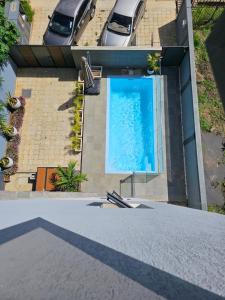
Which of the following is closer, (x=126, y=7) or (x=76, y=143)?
(x=76, y=143)

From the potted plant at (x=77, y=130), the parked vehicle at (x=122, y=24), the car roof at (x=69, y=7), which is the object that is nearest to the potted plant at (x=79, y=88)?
the potted plant at (x=77, y=130)

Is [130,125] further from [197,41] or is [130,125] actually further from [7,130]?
[7,130]

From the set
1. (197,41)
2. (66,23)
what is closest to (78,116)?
(66,23)

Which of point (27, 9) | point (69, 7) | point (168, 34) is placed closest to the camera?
point (69, 7)

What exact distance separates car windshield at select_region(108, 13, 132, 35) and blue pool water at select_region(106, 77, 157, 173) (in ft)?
8.53

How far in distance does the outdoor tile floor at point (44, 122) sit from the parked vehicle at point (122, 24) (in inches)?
113

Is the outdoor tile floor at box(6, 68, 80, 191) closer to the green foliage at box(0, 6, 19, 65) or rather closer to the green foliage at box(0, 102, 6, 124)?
the green foliage at box(0, 102, 6, 124)

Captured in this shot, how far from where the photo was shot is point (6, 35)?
1312 centimetres

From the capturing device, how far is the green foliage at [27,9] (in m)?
16.1

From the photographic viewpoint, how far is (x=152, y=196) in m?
13.4

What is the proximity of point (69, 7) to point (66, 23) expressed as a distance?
1.04 m

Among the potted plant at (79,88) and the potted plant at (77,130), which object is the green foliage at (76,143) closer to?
the potted plant at (77,130)

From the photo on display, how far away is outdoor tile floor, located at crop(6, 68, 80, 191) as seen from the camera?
14.1m

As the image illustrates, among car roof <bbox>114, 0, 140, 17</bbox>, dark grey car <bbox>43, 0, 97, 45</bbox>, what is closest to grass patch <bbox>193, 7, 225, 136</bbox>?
car roof <bbox>114, 0, 140, 17</bbox>
